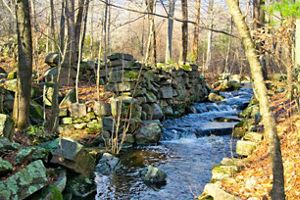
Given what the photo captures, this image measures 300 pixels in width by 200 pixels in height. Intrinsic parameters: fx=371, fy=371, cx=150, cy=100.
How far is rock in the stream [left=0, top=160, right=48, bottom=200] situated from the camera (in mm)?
4613

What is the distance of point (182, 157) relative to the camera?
856cm

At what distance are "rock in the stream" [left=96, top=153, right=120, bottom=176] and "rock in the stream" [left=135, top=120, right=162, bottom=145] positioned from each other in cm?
215

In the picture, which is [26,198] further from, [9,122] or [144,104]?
[144,104]

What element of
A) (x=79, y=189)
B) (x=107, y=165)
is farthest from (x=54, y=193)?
(x=107, y=165)

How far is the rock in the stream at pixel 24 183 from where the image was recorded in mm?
4613

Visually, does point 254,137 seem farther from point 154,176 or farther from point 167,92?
point 167,92

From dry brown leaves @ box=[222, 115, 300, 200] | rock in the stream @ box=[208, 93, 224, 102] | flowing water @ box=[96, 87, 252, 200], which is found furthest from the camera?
rock in the stream @ box=[208, 93, 224, 102]

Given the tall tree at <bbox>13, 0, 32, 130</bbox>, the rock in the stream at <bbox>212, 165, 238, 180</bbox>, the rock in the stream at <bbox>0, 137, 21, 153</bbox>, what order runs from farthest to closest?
the tall tree at <bbox>13, 0, 32, 130</bbox>, the rock in the stream at <bbox>212, 165, 238, 180</bbox>, the rock in the stream at <bbox>0, 137, 21, 153</bbox>

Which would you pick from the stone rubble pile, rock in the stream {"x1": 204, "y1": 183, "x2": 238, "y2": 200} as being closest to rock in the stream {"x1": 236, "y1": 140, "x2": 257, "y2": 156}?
rock in the stream {"x1": 204, "y1": 183, "x2": 238, "y2": 200}

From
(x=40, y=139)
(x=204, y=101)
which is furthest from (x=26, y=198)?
(x=204, y=101)

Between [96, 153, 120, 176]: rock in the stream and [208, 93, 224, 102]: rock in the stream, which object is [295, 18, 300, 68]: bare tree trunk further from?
[208, 93, 224, 102]: rock in the stream

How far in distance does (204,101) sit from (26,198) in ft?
40.5

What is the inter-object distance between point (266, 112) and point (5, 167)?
347 centimetres

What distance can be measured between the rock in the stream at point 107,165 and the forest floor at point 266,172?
2817 mm
